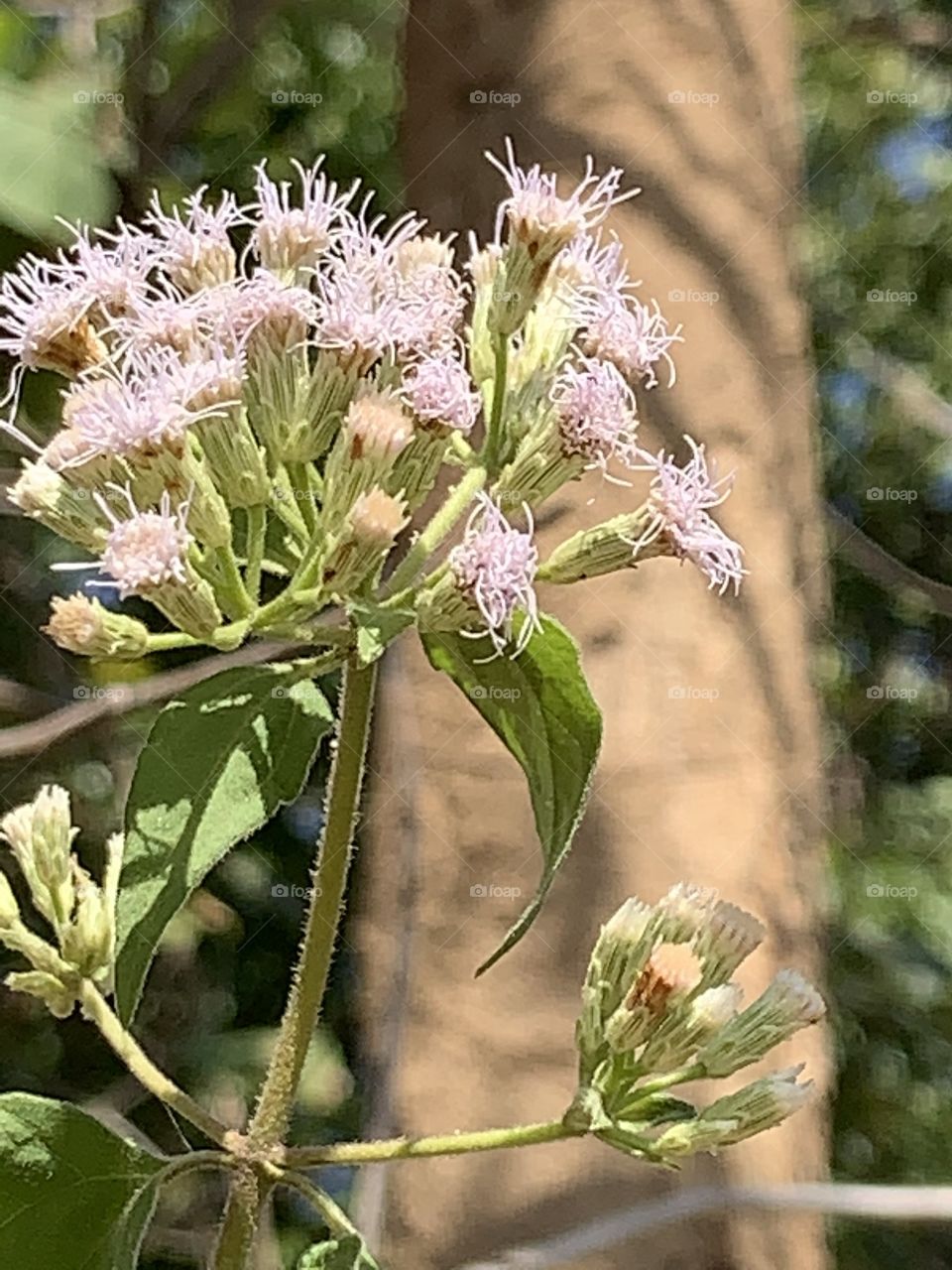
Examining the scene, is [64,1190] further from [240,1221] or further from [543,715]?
[543,715]

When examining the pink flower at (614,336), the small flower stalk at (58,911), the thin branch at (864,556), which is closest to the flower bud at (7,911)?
the small flower stalk at (58,911)

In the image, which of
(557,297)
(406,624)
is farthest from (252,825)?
(557,297)

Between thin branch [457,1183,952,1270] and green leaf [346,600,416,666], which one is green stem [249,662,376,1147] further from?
thin branch [457,1183,952,1270]

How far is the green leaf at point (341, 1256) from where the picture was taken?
38cm

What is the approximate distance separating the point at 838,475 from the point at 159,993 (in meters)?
1.00

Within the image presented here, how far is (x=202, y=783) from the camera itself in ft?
1.32

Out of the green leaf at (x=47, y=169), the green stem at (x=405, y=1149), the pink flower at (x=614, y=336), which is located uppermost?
the green leaf at (x=47, y=169)

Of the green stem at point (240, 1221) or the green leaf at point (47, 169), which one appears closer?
the green stem at point (240, 1221)

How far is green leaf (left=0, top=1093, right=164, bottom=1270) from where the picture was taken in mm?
396

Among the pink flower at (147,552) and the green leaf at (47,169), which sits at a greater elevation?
the green leaf at (47,169)

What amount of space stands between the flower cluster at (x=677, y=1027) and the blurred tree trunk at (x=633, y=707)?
0.66ft

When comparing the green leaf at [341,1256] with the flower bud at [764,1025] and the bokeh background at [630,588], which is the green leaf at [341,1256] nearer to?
the flower bud at [764,1025]

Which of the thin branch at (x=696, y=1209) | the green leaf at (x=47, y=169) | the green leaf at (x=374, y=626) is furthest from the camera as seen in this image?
the green leaf at (x=47, y=169)

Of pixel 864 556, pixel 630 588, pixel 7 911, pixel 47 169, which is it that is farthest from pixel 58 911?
pixel 864 556
